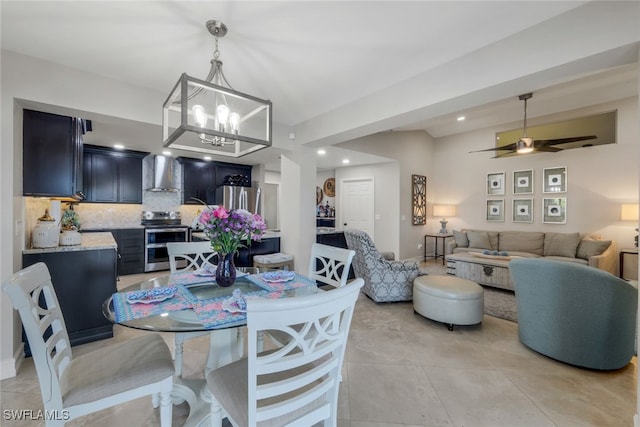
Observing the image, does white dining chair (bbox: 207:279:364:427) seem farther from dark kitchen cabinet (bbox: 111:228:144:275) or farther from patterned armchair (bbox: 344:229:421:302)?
dark kitchen cabinet (bbox: 111:228:144:275)

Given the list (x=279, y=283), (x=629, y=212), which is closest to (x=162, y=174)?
(x=279, y=283)

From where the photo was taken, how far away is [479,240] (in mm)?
5602

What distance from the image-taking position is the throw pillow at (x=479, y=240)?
5.54m

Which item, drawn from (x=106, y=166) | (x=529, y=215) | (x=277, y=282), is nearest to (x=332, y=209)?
(x=529, y=215)

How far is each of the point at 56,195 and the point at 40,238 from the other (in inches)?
16.5

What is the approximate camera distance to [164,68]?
2.31 meters

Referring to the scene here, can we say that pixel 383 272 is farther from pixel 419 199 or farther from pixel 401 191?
pixel 419 199

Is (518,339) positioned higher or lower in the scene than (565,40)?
lower

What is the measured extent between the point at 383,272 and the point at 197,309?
2568 millimetres

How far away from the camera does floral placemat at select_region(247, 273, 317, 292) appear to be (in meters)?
1.79

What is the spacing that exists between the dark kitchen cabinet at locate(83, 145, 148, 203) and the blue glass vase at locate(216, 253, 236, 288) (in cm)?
454

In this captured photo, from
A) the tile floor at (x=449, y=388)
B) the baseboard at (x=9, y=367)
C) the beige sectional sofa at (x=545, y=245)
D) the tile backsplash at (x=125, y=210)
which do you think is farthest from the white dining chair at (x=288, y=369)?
the beige sectional sofa at (x=545, y=245)

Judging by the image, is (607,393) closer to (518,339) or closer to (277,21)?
(518,339)

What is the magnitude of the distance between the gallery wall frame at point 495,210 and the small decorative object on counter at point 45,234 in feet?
23.9
